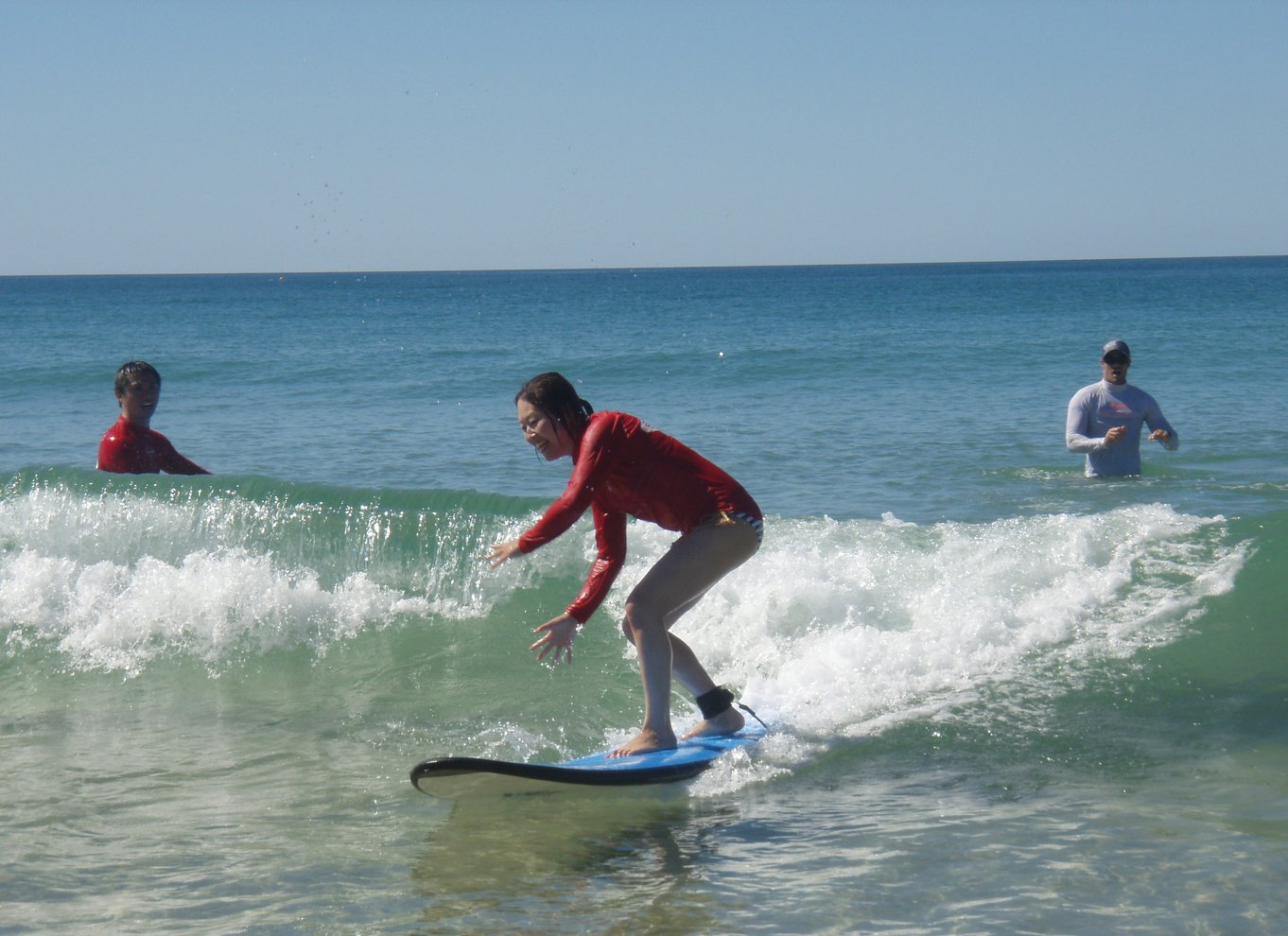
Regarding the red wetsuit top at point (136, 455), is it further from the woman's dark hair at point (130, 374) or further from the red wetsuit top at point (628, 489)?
the red wetsuit top at point (628, 489)

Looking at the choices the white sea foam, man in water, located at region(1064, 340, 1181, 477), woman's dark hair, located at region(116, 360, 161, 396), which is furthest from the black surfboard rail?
man in water, located at region(1064, 340, 1181, 477)

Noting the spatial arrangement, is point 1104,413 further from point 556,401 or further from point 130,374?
point 130,374

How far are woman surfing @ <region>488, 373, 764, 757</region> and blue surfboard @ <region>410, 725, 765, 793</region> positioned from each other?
11 cm

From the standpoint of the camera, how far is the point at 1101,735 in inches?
236

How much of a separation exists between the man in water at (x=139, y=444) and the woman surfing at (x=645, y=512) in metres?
3.59

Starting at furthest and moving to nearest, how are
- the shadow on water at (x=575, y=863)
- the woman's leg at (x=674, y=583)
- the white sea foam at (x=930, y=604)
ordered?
the white sea foam at (x=930, y=604), the woman's leg at (x=674, y=583), the shadow on water at (x=575, y=863)

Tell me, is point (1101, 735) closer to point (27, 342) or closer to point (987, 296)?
point (27, 342)

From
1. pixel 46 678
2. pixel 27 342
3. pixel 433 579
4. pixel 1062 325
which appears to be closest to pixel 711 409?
pixel 433 579

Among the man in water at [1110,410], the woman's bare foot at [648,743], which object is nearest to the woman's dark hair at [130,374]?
the woman's bare foot at [648,743]

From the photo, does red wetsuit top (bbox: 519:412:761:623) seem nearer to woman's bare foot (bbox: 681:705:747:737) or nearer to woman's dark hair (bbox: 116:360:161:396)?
woman's bare foot (bbox: 681:705:747:737)

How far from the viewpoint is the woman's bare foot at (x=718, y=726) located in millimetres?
5742

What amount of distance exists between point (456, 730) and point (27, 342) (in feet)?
126

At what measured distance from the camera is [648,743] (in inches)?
214

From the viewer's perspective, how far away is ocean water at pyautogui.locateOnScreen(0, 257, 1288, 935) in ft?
14.5
